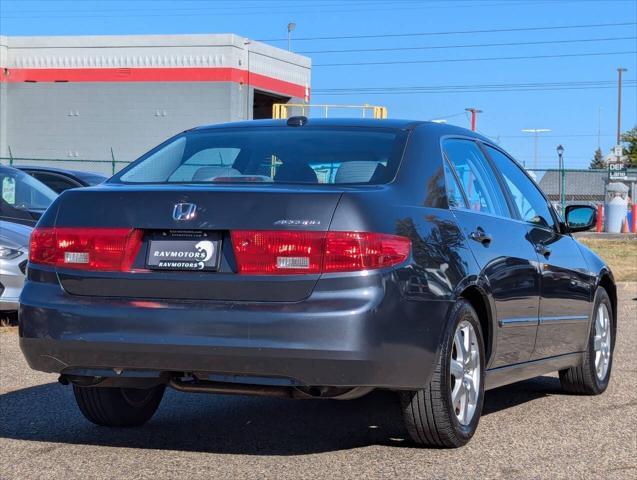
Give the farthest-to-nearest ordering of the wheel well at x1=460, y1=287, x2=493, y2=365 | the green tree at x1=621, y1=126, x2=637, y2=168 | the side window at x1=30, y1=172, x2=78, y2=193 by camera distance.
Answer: the green tree at x1=621, y1=126, x2=637, y2=168 → the side window at x1=30, y1=172, x2=78, y2=193 → the wheel well at x1=460, y1=287, x2=493, y2=365

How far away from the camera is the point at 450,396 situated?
17.5 ft

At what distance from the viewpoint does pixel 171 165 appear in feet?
19.4

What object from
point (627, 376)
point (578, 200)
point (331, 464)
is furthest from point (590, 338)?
point (578, 200)

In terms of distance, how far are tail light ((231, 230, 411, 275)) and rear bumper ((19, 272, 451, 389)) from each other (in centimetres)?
7

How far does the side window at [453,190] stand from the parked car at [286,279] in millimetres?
20

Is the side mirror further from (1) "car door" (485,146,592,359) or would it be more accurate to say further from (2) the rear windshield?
(2) the rear windshield

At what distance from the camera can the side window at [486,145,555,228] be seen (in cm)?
684

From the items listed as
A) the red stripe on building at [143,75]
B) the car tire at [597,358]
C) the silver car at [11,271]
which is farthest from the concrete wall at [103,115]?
the car tire at [597,358]

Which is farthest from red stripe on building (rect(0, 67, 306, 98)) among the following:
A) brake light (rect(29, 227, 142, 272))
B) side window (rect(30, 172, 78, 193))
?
brake light (rect(29, 227, 142, 272))

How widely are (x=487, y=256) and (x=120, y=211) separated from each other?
183 centimetres

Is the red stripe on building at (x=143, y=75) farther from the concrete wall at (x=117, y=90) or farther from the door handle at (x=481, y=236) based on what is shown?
the door handle at (x=481, y=236)

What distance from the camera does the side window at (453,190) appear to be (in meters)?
5.71

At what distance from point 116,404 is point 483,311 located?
1.90m

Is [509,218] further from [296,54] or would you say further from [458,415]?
[296,54]
